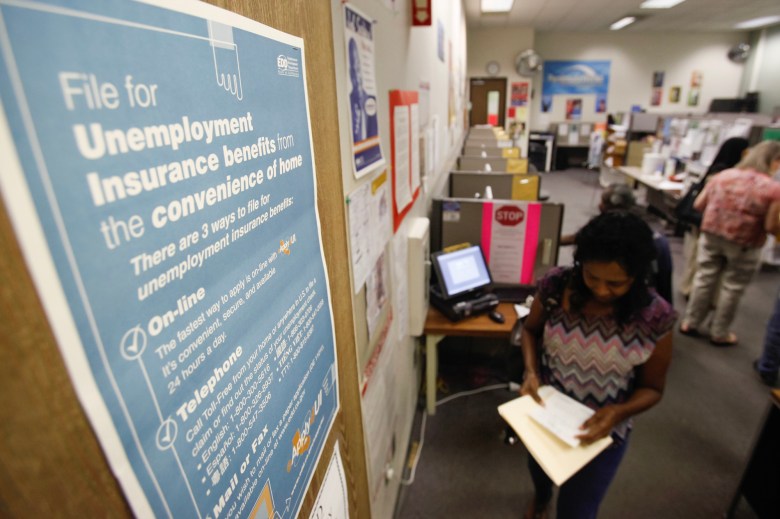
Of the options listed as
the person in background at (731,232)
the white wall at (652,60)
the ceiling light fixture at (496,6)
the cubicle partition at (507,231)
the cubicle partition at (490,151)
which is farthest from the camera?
the white wall at (652,60)

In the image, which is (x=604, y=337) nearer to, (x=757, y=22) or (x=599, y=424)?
(x=599, y=424)

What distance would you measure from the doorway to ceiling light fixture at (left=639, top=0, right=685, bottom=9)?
3.42 m

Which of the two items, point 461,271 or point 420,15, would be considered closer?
point 420,15

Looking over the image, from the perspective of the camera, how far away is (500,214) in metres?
2.41

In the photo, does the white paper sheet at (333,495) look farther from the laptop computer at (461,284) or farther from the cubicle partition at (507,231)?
the cubicle partition at (507,231)

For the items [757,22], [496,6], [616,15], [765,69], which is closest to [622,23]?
[616,15]

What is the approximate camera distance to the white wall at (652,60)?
10.0 meters

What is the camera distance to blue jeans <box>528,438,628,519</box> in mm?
1428

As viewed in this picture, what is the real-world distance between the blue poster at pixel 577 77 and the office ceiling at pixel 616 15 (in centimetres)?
77

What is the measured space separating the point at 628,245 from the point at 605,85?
36.6 ft

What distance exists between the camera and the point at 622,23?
28.8ft

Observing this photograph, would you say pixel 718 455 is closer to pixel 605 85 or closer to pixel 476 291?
pixel 476 291

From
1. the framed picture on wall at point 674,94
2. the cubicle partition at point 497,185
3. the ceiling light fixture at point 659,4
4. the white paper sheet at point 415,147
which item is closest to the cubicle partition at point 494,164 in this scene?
the cubicle partition at point 497,185

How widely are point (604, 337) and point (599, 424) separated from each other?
28 cm
